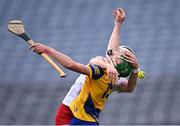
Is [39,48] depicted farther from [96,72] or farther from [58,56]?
[96,72]

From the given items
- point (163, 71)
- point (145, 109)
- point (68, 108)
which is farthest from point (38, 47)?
point (163, 71)

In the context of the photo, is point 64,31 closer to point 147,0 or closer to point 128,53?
point 147,0

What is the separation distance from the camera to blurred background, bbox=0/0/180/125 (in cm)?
786

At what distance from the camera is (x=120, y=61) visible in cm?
393

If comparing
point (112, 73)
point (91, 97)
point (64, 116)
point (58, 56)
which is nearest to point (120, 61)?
point (112, 73)

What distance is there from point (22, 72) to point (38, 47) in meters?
5.18

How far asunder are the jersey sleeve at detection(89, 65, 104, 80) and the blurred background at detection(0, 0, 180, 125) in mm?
3584

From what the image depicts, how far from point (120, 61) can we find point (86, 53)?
16.2 ft

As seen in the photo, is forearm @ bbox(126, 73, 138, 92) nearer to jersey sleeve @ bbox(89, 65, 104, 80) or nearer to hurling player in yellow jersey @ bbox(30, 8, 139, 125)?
hurling player in yellow jersey @ bbox(30, 8, 139, 125)

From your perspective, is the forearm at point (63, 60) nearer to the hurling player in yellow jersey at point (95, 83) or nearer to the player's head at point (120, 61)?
the hurling player in yellow jersey at point (95, 83)

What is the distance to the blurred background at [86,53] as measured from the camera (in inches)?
310

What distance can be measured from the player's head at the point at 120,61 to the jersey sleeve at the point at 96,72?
90mm

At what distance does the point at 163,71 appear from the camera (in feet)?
27.7

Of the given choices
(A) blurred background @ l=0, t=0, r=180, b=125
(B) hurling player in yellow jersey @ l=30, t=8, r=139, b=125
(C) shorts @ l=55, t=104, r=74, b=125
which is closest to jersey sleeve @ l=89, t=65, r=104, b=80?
(B) hurling player in yellow jersey @ l=30, t=8, r=139, b=125
